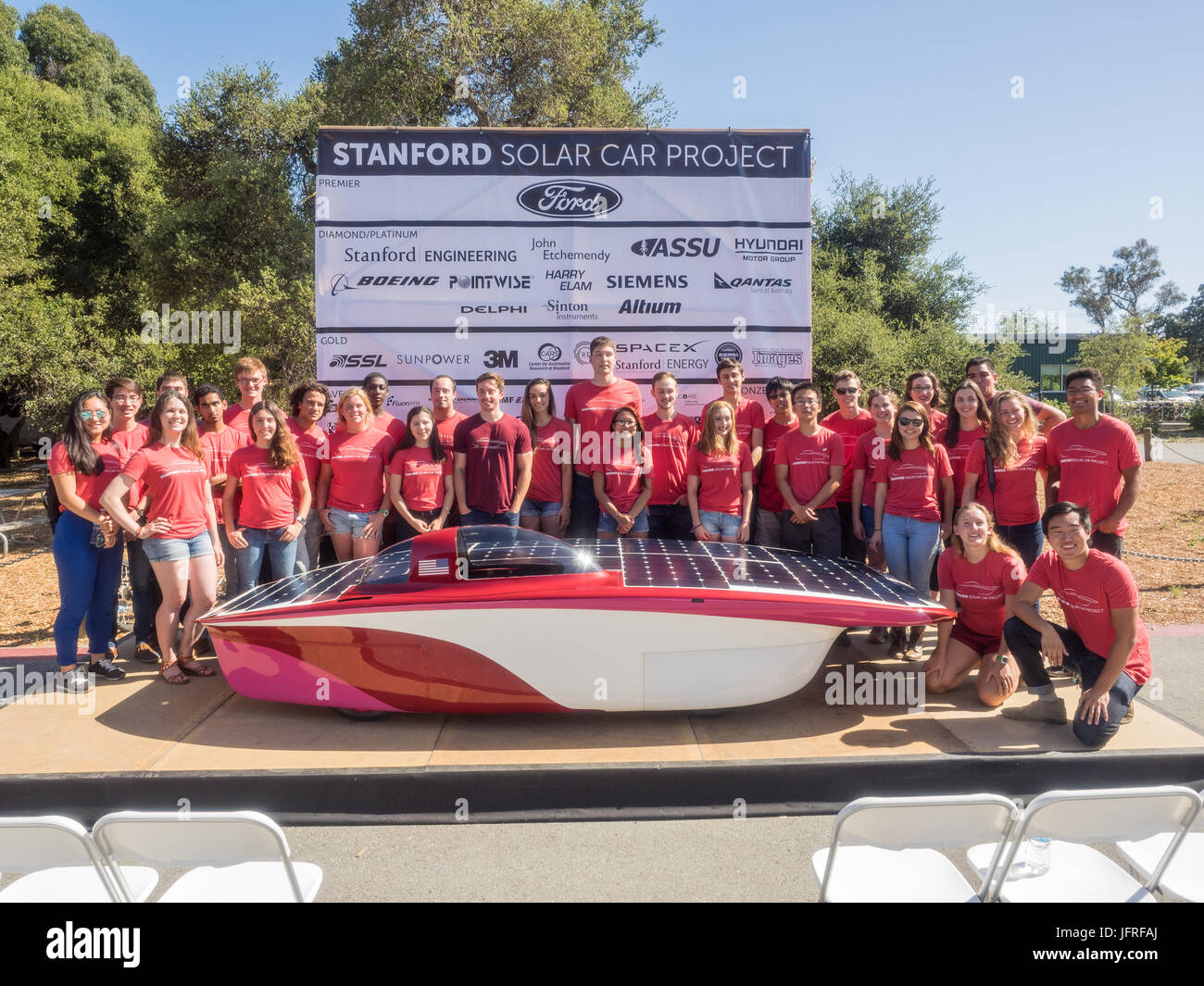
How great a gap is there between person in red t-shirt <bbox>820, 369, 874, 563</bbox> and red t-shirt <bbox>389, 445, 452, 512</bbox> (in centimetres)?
294

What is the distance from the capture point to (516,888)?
3369mm

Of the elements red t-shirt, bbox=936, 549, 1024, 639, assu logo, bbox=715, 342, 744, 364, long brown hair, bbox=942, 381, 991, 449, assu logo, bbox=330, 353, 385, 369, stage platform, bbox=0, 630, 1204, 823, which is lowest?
stage platform, bbox=0, 630, 1204, 823

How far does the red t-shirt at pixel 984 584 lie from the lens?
485 centimetres

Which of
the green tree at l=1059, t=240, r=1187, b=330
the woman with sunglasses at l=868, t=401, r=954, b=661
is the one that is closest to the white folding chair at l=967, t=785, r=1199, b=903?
the woman with sunglasses at l=868, t=401, r=954, b=661

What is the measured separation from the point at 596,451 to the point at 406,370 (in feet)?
6.97

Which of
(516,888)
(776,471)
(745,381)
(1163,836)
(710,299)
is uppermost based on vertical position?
(710,299)

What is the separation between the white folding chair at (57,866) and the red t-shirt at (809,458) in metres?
A: 4.60

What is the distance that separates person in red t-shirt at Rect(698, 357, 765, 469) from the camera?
6.23 meters

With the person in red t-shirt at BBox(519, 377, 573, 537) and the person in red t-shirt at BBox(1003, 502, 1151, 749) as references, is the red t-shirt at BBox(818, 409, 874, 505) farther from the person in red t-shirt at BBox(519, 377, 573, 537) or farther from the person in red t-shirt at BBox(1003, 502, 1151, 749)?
the person in red t-shirt at BBox(519, 377, 573, 537)

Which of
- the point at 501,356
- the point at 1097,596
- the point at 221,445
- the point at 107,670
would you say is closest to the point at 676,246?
the point at 501,356

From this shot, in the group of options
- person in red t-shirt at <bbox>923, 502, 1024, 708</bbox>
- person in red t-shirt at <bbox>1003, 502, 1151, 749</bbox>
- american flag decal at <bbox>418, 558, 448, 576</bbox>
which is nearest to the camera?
person in red t-shirt at <bbox>1003, 502, 1151, 749</bbox>

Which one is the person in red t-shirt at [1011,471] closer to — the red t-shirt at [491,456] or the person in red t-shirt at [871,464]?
the person in red t-shirt at [871,464]
